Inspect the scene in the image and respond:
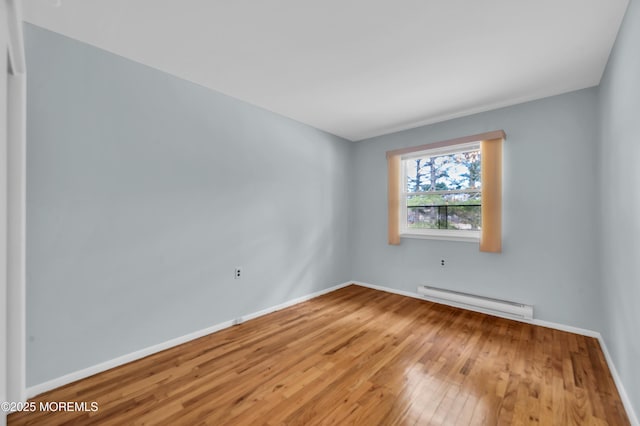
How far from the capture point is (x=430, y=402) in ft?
5.91

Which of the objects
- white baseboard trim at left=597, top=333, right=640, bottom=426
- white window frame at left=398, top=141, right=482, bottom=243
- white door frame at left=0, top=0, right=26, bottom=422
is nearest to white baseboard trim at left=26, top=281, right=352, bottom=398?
white door frame at left=0, top=0, right=26, bottom=422

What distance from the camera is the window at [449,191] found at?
10.7 ft

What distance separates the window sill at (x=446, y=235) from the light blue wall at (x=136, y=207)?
1.95 m

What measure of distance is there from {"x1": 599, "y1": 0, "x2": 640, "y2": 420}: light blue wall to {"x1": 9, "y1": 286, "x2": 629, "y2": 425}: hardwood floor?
0.37m

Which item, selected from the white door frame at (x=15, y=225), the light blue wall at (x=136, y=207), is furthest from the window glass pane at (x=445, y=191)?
the white door frame at (x=15, y=225)

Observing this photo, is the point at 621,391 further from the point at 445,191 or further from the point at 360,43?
the point at 360,43

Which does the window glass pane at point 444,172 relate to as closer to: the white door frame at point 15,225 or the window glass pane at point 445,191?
the window glass pane at point 445,191

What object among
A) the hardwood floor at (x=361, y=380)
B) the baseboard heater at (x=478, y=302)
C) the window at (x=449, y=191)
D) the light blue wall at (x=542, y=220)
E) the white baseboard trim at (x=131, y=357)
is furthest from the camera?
the window at (x=449, y=191)

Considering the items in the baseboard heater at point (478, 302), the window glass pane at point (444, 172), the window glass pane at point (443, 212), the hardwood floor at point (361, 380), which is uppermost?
the window glass pane at point (444, 172)

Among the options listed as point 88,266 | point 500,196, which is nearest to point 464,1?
point 500,196

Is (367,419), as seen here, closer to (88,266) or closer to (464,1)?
(88,266)

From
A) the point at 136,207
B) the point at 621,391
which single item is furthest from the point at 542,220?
the point at 136,207

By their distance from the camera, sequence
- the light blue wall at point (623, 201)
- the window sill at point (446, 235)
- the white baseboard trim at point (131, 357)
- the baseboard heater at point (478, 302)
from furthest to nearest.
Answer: the window sill at point (446, 235) < the baseboard heater at point (478, 302) < the white baseboard trim at point (131, 357) < the light blue wall at point (623, 201)

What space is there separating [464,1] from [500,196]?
2296 millimetres
